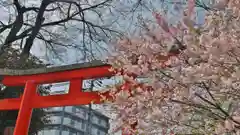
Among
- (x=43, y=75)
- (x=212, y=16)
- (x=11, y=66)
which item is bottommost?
(x=212, y=16)

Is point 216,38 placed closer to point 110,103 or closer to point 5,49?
point 110,103

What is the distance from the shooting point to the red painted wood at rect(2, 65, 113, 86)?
3.20m

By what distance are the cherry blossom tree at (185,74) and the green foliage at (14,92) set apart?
399 cm

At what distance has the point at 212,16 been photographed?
3.52ft

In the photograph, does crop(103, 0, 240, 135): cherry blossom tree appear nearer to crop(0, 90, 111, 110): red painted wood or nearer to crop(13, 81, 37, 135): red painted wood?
crop(0, 90, 111, 110): red painted wood

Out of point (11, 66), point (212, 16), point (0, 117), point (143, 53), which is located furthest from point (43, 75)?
point (212, 16)

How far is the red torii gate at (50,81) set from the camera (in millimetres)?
3268

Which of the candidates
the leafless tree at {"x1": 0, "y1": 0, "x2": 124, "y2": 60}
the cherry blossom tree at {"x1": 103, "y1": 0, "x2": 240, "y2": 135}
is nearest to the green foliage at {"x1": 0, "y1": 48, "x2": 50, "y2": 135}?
the leafless tree at {"x1": 0, "y1": 0, "x2": 124, "y2": 60}

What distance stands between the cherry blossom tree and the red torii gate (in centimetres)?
169

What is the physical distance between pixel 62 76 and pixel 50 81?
0.19m

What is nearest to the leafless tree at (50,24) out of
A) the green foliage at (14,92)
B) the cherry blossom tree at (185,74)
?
the green foliage at (14,92)

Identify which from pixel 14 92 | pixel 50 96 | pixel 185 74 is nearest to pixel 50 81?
pixel 50 96

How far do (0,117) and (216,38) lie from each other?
4914mm

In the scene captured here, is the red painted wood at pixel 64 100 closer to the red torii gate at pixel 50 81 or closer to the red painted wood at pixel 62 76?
the red torii gate at pixel 50 81
